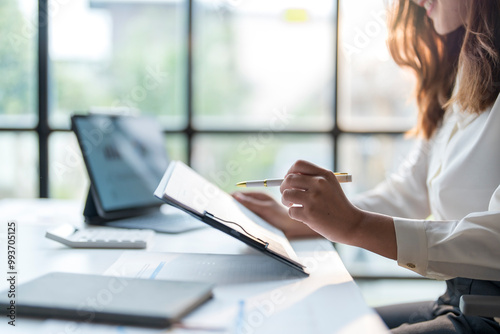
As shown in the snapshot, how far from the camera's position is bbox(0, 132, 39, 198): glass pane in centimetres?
225

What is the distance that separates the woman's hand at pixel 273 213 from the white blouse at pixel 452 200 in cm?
22

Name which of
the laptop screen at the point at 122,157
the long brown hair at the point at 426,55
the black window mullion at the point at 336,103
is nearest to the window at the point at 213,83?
the black window mullion at the point at 336,103

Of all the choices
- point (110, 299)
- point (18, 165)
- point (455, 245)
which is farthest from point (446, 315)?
point (18, 165)

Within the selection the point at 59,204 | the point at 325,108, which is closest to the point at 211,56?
the point at 325,108

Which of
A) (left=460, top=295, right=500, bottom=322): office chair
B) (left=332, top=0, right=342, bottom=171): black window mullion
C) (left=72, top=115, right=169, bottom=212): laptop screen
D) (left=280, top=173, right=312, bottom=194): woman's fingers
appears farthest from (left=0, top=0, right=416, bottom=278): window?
(left=460, top=295, right=500, bottom=322): office chair

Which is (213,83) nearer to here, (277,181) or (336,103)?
(336,103)

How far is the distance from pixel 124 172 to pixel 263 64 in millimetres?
1124

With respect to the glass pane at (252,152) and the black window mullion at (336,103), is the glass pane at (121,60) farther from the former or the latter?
the black window mullion at (336,103)

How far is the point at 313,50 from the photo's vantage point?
2.29 metres

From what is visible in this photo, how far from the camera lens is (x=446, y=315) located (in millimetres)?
910

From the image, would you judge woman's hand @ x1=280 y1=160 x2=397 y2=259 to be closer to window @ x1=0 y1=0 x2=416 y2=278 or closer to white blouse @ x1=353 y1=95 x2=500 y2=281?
white blouse @ x1=353 y1=95 x2=500 y2=281

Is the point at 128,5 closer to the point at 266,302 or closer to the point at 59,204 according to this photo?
the point at 59,204

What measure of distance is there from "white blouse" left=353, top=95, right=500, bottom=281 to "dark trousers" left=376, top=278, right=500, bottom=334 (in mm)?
84

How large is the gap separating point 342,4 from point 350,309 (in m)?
1.82
